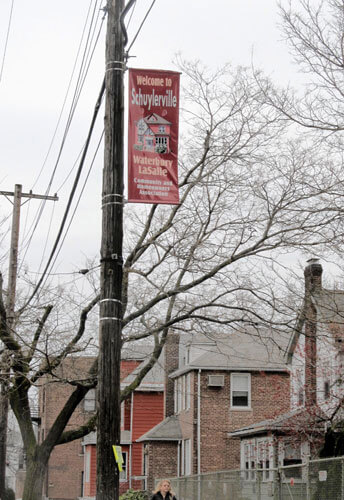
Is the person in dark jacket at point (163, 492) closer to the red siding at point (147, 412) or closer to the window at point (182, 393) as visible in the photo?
the window at point (182, 393)

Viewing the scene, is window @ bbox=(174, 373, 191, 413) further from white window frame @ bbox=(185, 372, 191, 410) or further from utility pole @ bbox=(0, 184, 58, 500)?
utility pole @ bbox=(0, 184, 58, 500)

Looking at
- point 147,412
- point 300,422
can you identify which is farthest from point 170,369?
point 300,422

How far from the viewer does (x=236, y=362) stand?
37.1 meters

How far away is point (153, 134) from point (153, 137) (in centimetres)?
5

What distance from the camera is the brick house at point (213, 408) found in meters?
36.1

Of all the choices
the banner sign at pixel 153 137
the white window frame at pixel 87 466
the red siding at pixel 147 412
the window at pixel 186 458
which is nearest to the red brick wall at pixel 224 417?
the window at pixel 186 458

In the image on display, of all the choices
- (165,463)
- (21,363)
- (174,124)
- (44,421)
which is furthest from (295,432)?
(44,421)

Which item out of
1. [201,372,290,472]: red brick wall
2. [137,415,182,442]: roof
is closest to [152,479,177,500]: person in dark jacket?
[201,372,290,472]: red brick wall

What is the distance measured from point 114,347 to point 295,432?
1778 centimetres

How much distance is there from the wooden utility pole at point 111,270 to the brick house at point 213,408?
85.9 ft

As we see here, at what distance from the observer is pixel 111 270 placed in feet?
29.4

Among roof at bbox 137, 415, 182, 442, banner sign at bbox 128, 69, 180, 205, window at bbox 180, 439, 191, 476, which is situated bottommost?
window at bbox 180, 439, 191, 476

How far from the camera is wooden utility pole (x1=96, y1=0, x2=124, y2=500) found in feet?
27.7

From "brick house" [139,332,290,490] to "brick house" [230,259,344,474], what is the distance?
94.5 inches
